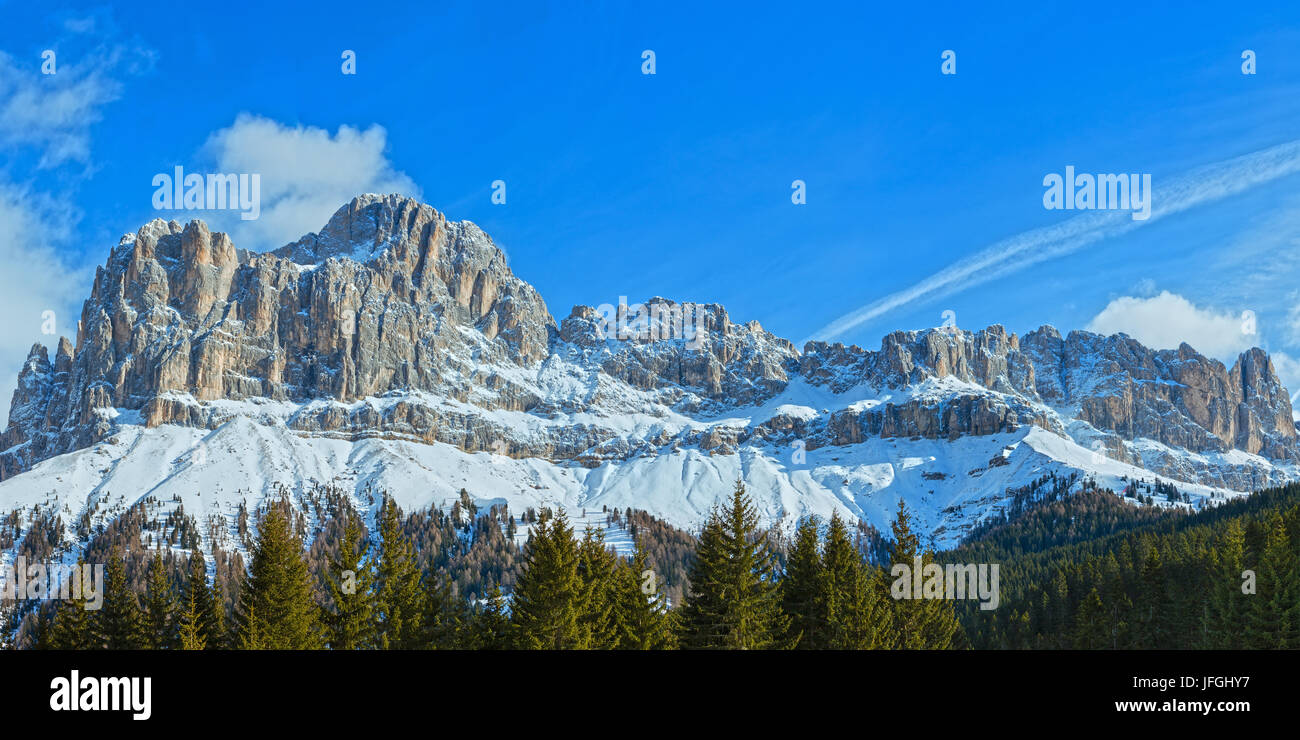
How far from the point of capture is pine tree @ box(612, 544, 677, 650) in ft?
151

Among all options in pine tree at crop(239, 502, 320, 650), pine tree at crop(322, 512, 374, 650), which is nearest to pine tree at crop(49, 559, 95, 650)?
pine tree at crop(239, 502, 320, 650)

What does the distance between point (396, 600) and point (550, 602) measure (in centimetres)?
959

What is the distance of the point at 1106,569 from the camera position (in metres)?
98.4

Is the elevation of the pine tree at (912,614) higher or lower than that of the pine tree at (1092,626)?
higher

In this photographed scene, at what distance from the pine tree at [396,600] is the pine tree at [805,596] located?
18455 mm

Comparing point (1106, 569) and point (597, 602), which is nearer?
point (597, 602)

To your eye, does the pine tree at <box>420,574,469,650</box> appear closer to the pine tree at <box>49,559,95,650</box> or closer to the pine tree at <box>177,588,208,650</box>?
the pine tree at <box>177,588,208,650</box>

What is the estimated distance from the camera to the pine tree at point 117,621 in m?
46.4

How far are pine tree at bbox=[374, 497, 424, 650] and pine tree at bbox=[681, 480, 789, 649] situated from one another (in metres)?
13.8

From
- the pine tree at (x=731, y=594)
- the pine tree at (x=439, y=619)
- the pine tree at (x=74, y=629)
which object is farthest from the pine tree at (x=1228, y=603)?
the pine tree at (x=74, y=629)

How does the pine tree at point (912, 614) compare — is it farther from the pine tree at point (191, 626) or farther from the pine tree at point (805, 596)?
the pine tree at point (191, 626)
